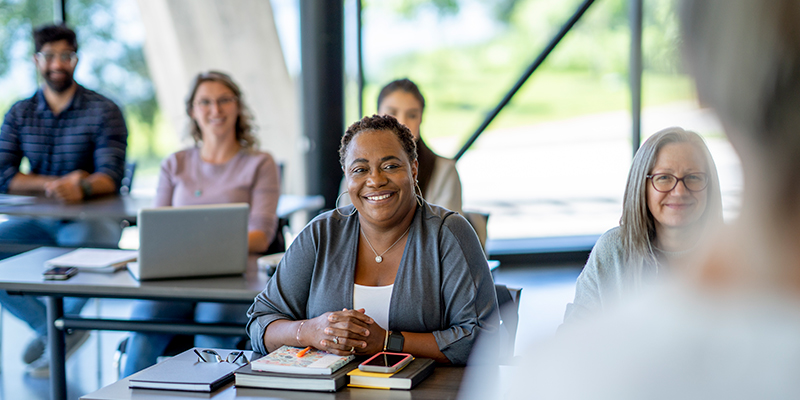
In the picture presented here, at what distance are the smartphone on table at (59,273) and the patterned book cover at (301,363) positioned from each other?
4.03 ft

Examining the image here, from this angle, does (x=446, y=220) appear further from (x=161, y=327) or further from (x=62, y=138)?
(x=62, y=138)

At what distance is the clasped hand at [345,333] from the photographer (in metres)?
1.84

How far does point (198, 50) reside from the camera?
5.65m

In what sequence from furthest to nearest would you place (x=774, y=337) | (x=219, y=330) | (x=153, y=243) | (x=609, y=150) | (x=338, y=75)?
(x=609, y=150)
(x=338, y=75)
(x=219, y=330)
(x=153, y=243)
(x=774, y=337)

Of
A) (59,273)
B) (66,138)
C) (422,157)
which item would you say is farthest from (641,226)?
(66,138)

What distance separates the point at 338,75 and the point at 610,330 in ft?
16.6

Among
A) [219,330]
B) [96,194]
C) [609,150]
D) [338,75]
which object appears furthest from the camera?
[609,150]

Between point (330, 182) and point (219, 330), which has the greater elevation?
point (330, 182)

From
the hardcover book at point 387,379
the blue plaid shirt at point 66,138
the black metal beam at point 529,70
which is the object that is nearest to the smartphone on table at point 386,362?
the hardcover book at point 387,379

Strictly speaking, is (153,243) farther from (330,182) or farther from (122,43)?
(122,43)

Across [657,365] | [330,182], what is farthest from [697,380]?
[330,182]

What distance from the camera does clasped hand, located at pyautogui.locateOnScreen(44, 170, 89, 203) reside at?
3832 mm

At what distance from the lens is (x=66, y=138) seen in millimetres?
4199

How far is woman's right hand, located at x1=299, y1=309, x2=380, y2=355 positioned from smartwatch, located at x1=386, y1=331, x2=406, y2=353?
0.17 feet
